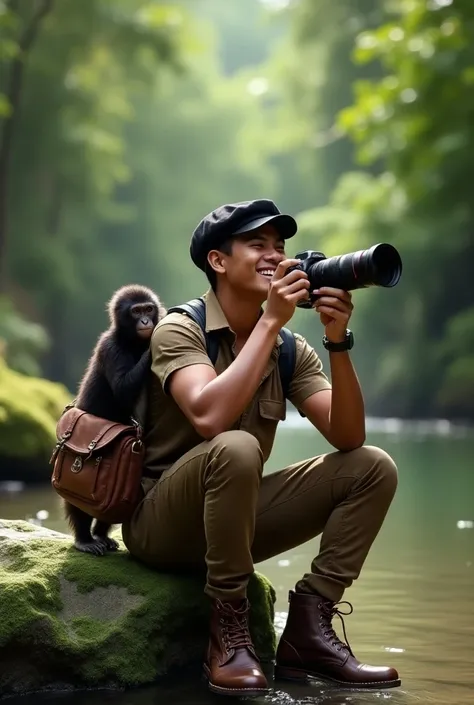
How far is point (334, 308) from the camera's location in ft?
10.6

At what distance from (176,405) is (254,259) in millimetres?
472

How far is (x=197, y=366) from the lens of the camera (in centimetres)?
315

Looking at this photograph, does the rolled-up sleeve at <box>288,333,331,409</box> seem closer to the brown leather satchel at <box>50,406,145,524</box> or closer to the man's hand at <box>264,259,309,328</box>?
the man's hand at <box>264,259,309,328</box>

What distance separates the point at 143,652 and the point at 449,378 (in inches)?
670

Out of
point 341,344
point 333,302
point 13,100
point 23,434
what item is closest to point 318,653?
point 341,344

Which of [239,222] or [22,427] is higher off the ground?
[22,427]

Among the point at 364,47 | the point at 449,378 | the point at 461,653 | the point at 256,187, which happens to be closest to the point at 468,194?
the point at 364,47

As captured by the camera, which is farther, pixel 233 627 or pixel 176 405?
pixel 176 405

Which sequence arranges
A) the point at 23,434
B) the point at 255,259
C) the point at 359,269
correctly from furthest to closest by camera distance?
the point at 23,434 → the point at 255,259 → the point at 359,269

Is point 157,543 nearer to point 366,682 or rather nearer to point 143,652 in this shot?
point 143,652

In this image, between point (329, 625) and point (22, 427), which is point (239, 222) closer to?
point (329, 625)

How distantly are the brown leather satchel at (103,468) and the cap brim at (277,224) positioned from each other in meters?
0.64

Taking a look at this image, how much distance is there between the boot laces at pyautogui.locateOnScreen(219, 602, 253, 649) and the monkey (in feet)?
1.77

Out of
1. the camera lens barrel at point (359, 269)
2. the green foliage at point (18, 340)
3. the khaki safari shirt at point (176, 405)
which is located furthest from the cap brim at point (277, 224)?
the green foliage at point (18, 340)
